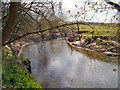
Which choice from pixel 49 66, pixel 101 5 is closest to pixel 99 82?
pixel 49 66

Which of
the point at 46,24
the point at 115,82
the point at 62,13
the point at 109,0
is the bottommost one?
the point at 115,82

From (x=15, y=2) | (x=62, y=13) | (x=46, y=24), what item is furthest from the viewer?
(x=46, y=24)

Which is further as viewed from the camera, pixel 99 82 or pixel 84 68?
pixel 84 68

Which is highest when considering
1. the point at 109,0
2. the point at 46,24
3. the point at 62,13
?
the point at 109,0

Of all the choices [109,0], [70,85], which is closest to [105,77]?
[70,85]

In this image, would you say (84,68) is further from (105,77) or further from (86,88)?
(86,88)

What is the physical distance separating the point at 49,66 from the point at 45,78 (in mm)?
2194

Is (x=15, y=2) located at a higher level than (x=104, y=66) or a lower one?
higher

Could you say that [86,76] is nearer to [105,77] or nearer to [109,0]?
[105,77]

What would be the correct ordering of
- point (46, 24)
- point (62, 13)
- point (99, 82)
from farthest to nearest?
point (99, 82) → point (46, 24) → point (62, 13)

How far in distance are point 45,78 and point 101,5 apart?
640 centimetres

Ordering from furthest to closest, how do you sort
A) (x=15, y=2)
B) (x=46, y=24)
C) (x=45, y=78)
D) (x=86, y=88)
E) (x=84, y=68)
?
1. (x=84, y=68)
2. (x=45, y=78)
3. (x=86, y=88)
4. (x=46, y=24)
5. (x=15, y=2)

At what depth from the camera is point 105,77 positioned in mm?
8062

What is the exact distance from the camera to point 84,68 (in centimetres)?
960
